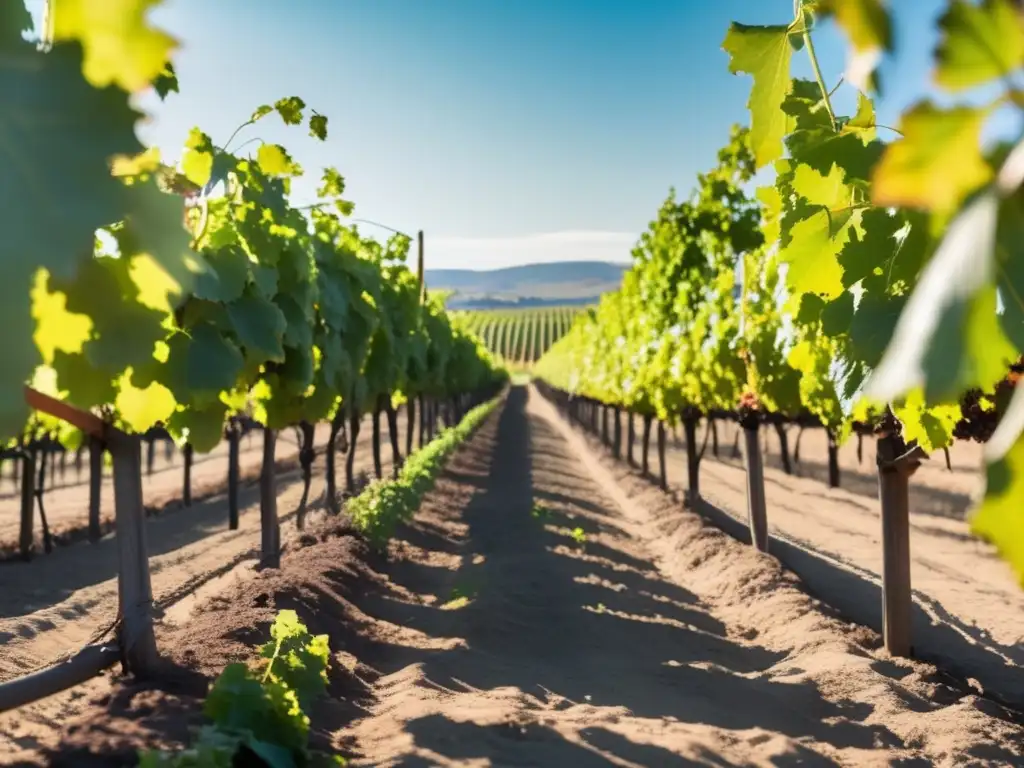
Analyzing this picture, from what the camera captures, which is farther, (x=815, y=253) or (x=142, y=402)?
(x=142, y=402)

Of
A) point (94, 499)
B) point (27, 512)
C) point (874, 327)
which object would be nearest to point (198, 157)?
point (874, 327)

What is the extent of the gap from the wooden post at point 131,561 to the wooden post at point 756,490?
6.50m

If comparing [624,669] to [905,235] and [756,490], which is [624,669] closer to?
[756,490]

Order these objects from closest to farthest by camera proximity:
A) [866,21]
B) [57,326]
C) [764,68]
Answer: [866,21] < [57,326] < [764,68]

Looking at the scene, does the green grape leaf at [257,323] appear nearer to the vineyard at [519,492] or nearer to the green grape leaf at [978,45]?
the vineyard at [519,492]

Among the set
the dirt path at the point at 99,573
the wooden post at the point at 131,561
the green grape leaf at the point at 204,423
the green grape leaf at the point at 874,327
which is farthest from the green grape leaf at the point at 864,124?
the dirt path at the point at 99,573

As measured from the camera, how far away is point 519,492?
16500 millimetres

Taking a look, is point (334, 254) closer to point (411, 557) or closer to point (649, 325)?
point (411, 557)

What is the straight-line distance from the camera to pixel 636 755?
14.0 feet

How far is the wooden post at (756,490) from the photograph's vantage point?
9891 millimetres

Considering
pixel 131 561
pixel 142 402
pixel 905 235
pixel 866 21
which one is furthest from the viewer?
pixel 131 561

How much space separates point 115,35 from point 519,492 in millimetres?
15459

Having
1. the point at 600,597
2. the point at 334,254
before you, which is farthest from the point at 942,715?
the point at 334,254

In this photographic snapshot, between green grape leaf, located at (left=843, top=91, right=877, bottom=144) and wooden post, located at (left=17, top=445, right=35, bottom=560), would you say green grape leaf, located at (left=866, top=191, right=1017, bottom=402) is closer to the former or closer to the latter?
green grape leaf, located at (left=843, top=91, right=877, bottom=144)
